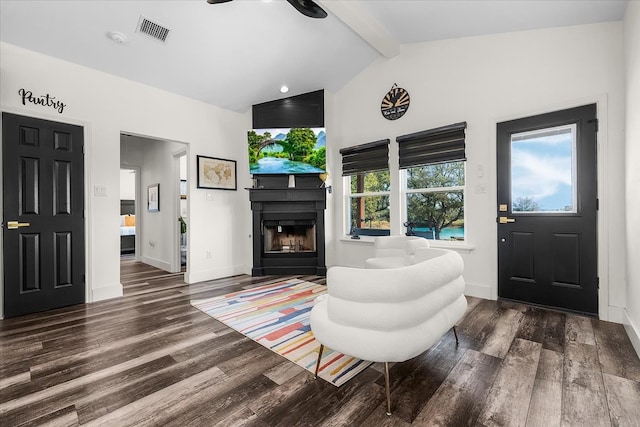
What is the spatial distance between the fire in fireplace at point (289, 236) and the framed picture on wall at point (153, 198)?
2.44m

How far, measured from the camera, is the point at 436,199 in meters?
4.09

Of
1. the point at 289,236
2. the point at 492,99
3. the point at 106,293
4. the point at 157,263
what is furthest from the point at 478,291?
A: the point at 157,263

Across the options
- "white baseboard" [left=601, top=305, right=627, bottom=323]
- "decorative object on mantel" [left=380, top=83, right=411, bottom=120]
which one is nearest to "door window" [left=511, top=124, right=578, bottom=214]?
"white baseboard" [left=601, top=305, right=627, bottom=323]

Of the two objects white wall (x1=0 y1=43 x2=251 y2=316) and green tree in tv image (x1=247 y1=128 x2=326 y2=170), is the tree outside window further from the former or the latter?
white wall (x1=0 y1=43 x2=251 y2=316)

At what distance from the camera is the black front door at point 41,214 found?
2965mm

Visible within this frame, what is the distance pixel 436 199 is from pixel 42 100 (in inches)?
194

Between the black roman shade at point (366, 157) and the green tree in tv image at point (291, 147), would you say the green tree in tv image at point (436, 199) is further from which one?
the green tree in tv image at point (291, 147)

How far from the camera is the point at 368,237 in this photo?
482cm

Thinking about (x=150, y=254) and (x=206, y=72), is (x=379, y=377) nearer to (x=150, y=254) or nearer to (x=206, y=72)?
(x=206, y=72)

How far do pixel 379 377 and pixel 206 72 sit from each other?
162 inches

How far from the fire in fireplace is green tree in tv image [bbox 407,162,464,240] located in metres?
1.73

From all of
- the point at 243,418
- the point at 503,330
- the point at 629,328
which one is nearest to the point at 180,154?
the point at 243,418

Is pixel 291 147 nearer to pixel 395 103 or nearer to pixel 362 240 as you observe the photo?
pixel 395 103

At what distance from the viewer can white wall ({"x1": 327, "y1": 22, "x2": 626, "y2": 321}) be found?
2.78 metres
